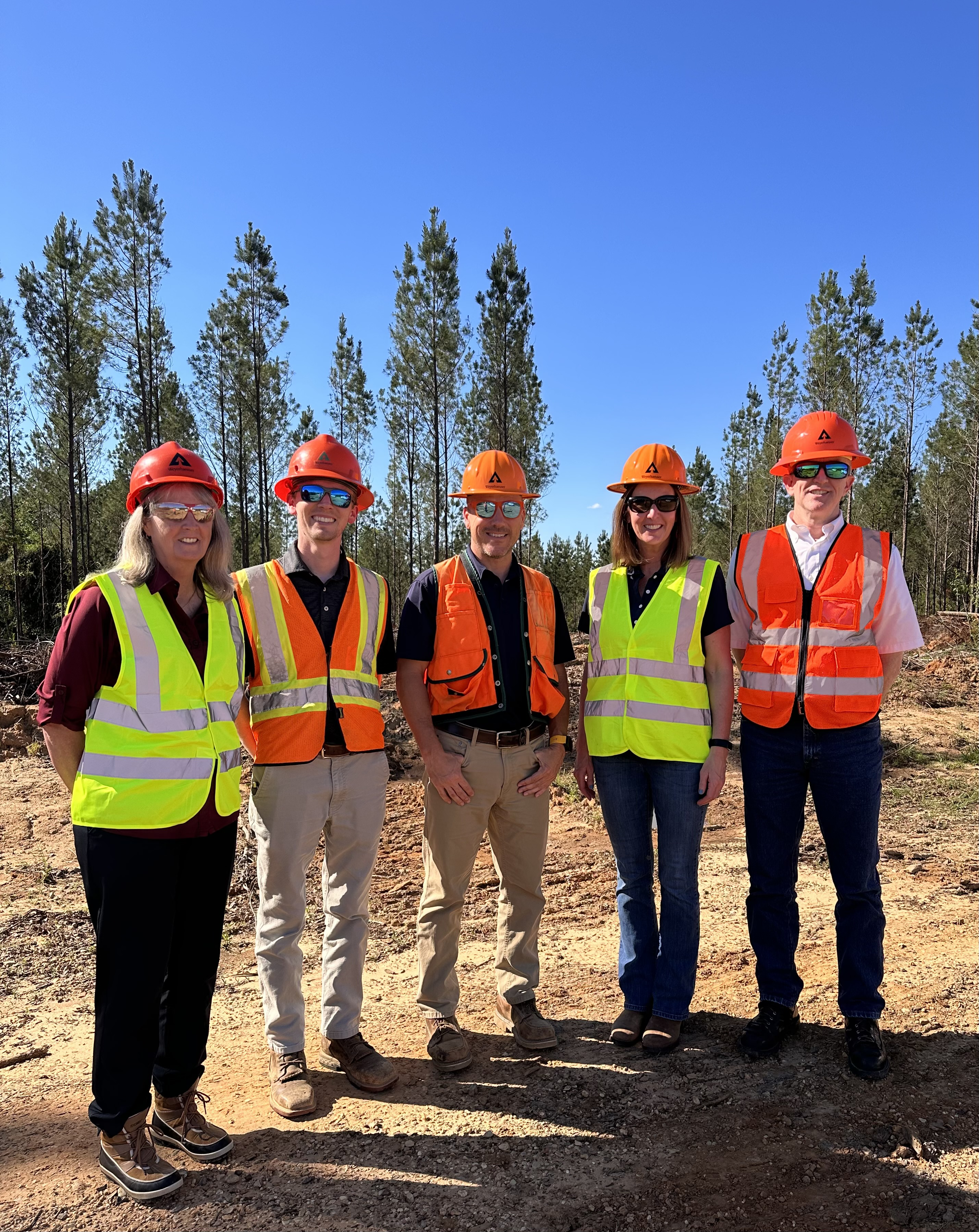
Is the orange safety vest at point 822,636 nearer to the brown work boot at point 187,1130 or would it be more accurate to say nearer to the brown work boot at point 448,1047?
the brown work boot at point 448,1047

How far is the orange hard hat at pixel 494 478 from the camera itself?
3.70 meters

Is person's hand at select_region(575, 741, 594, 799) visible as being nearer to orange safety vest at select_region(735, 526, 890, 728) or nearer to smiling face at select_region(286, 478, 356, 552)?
orange safety vest at select_region(735, 526, 890, 728)

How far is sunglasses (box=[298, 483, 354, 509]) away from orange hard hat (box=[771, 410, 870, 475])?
1850 millimetres

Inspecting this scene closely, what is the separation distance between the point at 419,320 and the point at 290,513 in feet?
83.9

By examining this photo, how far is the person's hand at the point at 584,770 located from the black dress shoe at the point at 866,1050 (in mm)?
1445

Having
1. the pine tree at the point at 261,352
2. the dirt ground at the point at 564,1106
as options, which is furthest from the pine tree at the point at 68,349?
the dirt ground at the point at 564,1106

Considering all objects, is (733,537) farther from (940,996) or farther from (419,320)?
(940,996)

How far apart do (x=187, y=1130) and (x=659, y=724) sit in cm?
237

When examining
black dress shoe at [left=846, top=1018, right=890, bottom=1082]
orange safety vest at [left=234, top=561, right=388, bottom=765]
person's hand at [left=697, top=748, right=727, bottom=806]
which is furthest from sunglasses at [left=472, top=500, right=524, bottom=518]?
black dress shoe at [left=846, top=1018, right=890, bottom=1082]

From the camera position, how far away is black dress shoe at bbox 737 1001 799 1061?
3.56 m

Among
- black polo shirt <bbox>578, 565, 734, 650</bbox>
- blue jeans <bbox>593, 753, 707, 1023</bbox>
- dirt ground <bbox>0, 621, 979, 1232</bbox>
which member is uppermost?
black polo shirt <bbox>578, 565, 734, 650</bbox>

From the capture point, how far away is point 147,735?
2.78 m

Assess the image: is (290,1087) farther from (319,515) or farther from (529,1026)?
(319,515)

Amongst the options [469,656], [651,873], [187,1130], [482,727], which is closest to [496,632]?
[469,656]
